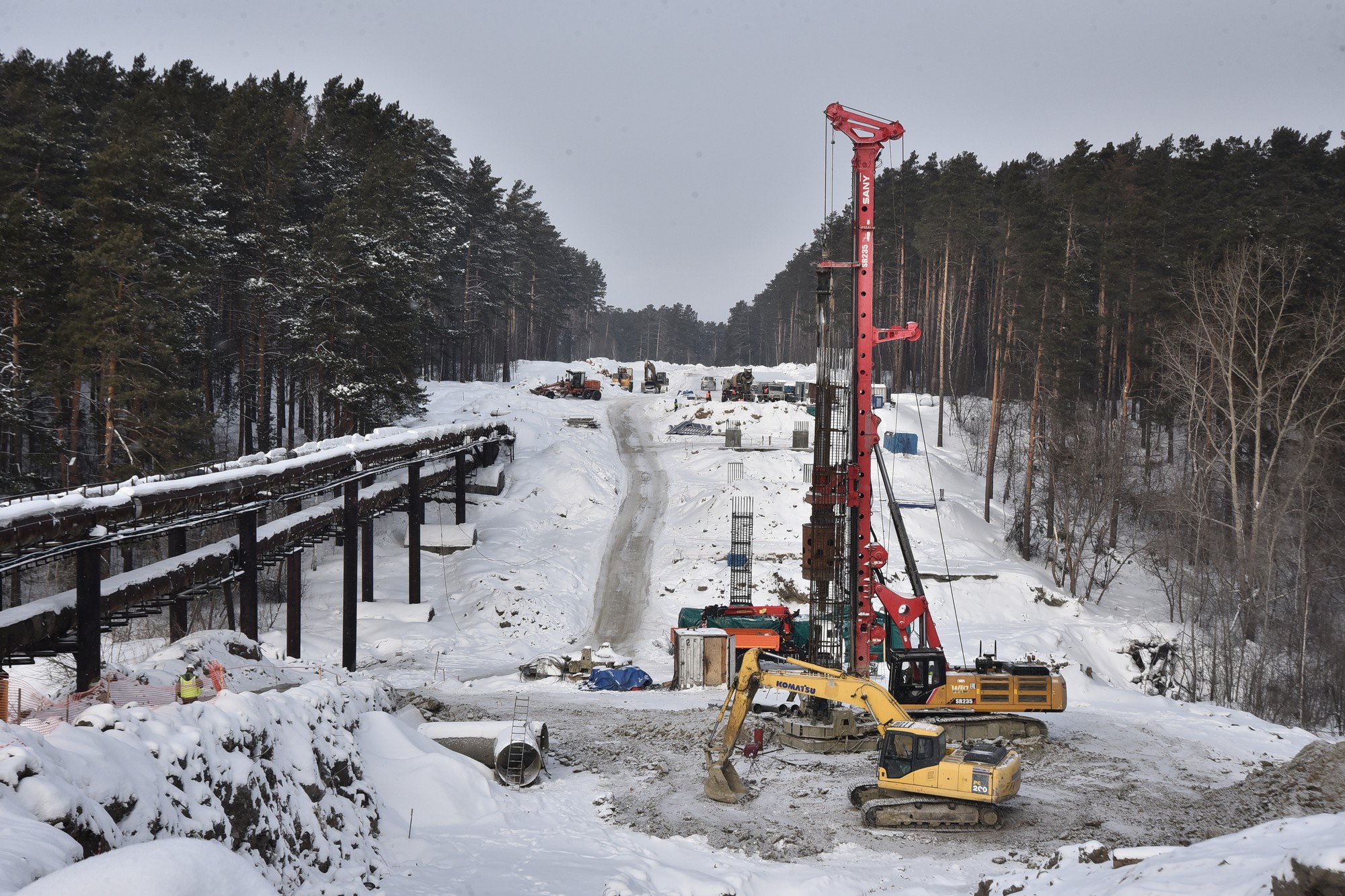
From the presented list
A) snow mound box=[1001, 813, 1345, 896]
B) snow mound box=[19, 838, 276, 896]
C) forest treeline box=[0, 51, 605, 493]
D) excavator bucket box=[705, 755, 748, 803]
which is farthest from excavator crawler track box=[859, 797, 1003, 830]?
forest treeline box=[0, 51, 605, 493]

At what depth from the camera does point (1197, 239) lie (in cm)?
4412

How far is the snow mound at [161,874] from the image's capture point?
4.56 metres

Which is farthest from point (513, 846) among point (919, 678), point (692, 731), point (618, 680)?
point (618, 680)

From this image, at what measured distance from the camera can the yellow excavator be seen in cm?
1514

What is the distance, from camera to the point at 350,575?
26.3 metres

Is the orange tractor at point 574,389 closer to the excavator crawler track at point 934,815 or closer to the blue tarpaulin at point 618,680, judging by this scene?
the blue tarpaulin at point 618,680

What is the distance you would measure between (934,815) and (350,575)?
18018 millimetres

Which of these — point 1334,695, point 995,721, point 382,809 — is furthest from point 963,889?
point 1334,695

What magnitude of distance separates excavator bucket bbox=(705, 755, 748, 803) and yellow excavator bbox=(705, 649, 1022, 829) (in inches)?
0.5

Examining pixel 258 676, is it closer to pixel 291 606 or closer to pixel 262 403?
pixel 291 606

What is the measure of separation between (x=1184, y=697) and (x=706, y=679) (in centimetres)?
1653

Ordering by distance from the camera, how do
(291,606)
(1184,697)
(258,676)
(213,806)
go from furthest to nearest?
(1184,697), (291,606), (258,676), (213,806)

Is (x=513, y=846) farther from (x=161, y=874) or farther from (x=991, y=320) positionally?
(x=991, y=320)

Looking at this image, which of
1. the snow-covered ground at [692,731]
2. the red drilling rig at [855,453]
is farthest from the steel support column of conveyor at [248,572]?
the red drilling rig at [855,453]
